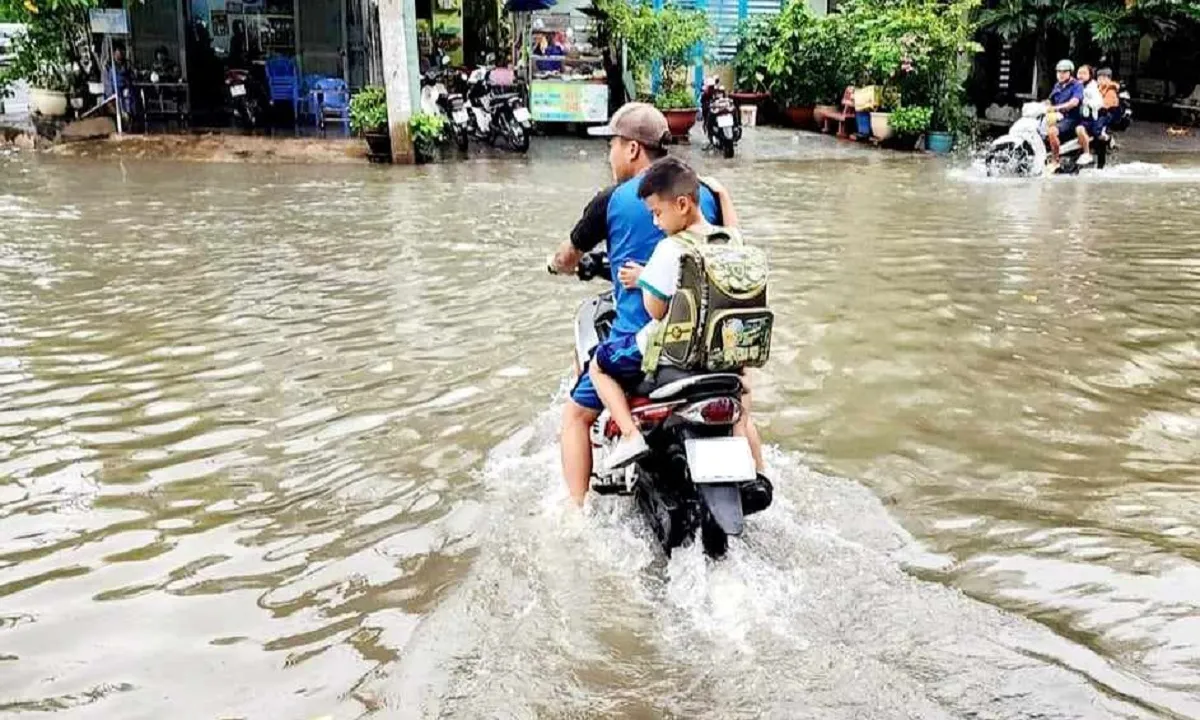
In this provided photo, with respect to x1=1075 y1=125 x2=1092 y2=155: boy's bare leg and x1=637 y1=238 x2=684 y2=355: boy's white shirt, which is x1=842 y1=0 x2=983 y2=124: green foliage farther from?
x1=637 y1=238 x2=684 y2=355: boy's white shirt

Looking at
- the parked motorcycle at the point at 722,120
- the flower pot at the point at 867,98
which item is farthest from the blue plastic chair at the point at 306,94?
the flower pot at the point at 867,98

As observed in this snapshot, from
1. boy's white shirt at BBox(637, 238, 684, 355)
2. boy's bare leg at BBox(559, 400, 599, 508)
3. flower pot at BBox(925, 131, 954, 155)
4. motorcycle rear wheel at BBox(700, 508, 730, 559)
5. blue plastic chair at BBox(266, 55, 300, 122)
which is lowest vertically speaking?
motorcycle rear wheel at BBox(700, 508, 730, 559)

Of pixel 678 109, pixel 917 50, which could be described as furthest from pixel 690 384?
pixel 917 50

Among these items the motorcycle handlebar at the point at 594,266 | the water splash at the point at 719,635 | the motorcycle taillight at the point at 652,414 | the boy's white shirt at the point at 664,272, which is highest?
the boy's white shirt at the point at 664,272

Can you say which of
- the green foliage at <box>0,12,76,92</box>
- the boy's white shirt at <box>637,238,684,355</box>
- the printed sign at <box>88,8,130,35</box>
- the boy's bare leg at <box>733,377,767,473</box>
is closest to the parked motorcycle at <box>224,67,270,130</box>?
the printed sign at <box>88,8,130,35</box>

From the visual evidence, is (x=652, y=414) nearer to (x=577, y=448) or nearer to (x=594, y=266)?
(x=577, y=448)

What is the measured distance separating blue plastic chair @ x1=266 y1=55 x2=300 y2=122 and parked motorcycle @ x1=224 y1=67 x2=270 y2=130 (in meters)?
0.24

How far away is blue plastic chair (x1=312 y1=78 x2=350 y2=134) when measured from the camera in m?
18.5

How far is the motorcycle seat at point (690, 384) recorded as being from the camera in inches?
140

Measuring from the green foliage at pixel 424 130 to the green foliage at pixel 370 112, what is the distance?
1.59 ft

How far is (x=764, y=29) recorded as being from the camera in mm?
19484

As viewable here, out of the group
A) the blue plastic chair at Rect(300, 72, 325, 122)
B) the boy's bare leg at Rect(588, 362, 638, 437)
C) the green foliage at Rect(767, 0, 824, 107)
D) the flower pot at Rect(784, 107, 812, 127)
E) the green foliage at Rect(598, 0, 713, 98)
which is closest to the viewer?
the boy's bare leg at Rect(588, 362, 638, 437)

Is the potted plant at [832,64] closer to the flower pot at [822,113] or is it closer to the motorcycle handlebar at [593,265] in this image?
the flower pot at [822,113]

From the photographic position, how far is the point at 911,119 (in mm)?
16844
